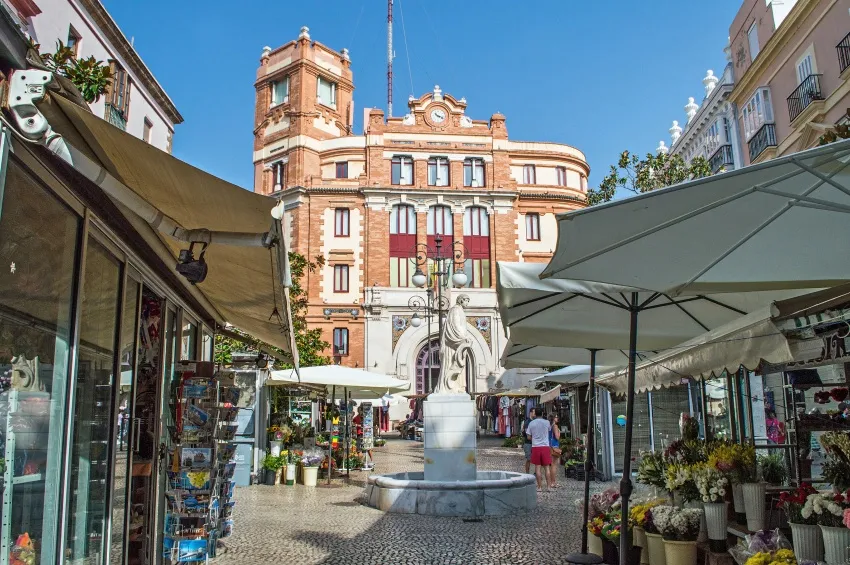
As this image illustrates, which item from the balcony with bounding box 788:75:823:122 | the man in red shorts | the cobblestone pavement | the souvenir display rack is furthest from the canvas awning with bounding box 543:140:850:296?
the balcony with bounding box 788:75:823:122

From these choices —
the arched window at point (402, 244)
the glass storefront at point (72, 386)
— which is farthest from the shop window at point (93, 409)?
the arched window at point (402, 244)

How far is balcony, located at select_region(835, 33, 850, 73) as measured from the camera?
16641 mm

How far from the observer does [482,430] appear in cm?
4303

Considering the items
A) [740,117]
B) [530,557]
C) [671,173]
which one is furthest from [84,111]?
[740,117]

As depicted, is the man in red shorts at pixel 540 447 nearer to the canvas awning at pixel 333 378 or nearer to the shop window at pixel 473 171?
the canvas awning at pixel 333 378

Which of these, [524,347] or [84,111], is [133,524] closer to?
[84,111]

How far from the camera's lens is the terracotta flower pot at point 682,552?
5.82m

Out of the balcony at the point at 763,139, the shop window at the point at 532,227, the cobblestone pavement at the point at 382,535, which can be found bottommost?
the cobblestone pavement at the point at 382,535

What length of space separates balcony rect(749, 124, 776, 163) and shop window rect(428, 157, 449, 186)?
20838 millimetres

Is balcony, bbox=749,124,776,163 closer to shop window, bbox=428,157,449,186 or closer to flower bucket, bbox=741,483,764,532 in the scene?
flower bucket, bbox=741,483,764,532

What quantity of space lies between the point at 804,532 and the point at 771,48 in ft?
66.1

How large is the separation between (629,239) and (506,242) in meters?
36.1

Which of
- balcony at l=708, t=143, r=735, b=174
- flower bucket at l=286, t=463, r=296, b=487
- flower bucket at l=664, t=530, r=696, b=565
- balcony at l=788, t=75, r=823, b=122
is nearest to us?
flower bucket at l=664, t=530, r=696, b=565

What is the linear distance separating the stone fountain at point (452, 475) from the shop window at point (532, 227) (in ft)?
90.5
